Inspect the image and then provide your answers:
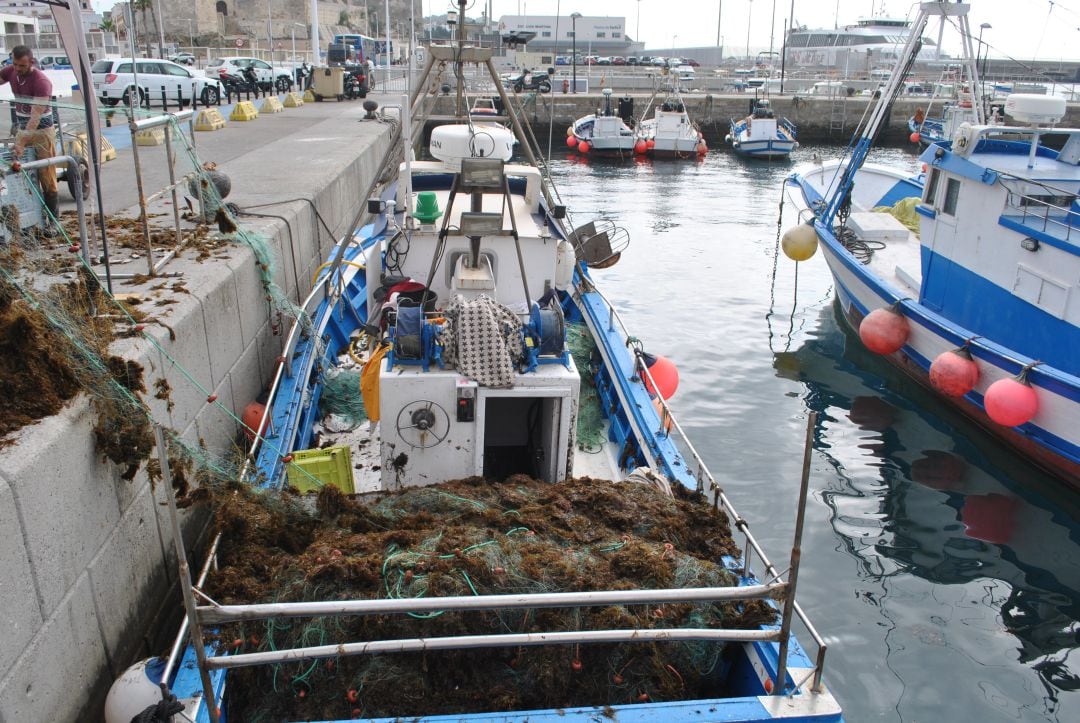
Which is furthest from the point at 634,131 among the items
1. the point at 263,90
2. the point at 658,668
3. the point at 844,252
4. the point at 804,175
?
the point at 658,668

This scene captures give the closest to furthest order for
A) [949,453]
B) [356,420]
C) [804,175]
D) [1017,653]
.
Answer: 1. [1017,653]
2. [356,420]
3. [949,453]
4. [804,175]

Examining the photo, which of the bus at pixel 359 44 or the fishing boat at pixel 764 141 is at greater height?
the bus at pixel 359 44

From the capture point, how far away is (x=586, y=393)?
851 cm

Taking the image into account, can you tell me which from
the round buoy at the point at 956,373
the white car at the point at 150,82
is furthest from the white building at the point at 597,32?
the round buoy at the point at 956,373

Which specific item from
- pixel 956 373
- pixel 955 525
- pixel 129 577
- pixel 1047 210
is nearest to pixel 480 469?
pixel 129 577

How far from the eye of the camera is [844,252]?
45.5 ft

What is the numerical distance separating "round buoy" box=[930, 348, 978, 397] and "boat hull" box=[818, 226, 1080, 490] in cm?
13

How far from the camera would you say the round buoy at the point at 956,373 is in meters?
10.2

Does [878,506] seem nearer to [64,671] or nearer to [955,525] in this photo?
[955,525]

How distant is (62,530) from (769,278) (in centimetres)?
1621

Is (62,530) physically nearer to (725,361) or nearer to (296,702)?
(296,702)

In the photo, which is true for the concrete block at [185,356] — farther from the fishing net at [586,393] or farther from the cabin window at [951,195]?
the cabin window at [951,195]

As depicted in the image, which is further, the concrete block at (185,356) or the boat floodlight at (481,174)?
the boat floodlight at (481,174)

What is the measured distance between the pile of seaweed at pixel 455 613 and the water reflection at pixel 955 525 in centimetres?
362
